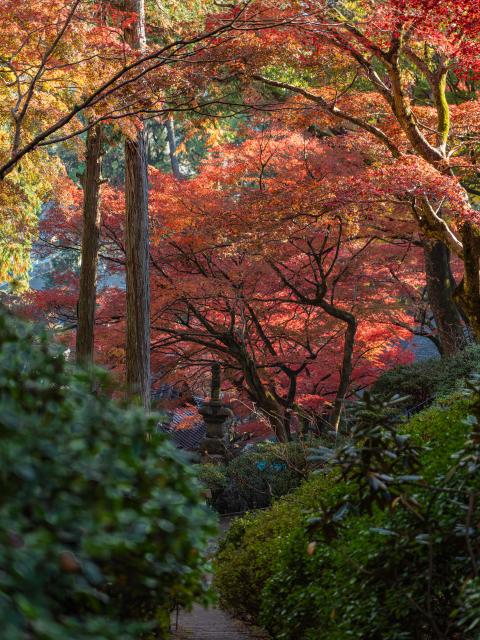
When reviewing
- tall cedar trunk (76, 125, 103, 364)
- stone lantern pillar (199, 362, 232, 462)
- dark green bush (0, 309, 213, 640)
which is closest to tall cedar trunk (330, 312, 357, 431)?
stone lantern pillar (199, 362, 232, 462)

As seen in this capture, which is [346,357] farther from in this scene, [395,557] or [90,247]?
[395,557]

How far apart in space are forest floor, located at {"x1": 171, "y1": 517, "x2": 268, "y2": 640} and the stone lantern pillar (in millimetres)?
8532

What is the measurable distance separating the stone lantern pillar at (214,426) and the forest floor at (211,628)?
8532 millimetres

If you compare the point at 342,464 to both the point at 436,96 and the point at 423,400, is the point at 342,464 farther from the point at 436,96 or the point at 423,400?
the point at 423,400

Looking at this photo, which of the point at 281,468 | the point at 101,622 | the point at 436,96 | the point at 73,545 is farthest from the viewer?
the point at 281,468

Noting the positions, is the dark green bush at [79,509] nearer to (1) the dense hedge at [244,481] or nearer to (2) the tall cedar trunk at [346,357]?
(1) the dense hedge at [244,481]

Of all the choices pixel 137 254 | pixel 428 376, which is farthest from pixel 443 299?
pixel 137 254

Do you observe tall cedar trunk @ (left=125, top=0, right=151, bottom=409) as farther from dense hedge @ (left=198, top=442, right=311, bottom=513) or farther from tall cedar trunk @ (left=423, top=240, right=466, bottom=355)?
tall cedar trunk @ (left=423, top=240, right=466, bottom=355)

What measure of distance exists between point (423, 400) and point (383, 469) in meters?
12.4

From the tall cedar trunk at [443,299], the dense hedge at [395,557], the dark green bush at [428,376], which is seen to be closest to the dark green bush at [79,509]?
the dense hedge at [395,557]

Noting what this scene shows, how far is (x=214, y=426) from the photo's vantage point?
→ 57.0 feet

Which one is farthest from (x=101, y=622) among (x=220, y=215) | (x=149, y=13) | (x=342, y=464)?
(x=149, y=13)

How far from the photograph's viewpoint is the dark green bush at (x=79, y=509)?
1756mm

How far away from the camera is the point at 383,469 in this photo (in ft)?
11.8
